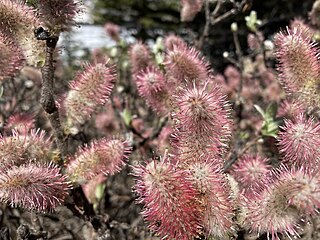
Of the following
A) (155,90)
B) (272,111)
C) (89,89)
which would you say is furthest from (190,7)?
(89,89)

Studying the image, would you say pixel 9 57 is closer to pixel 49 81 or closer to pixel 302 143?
pixel 49 81

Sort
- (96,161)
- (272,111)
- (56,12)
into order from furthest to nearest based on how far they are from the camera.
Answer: (272,111)
(96,161)
(56,12)

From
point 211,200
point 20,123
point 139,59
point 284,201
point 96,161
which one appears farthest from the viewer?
point 139,59

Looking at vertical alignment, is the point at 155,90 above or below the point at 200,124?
below

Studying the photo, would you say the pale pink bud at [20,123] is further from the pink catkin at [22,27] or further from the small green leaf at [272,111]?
the small green leaf at [272,111]

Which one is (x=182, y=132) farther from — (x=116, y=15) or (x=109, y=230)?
(x=116, y=15)

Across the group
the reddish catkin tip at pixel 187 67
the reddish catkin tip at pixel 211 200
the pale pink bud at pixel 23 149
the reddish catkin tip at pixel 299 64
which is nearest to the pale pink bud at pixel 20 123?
the pale pink bud at pixel 23 149
